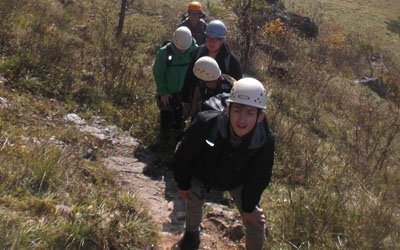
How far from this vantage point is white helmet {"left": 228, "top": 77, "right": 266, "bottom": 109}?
3.02 metres

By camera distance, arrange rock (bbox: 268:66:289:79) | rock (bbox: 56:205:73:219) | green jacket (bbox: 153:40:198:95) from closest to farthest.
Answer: rock (bbox: 56:205:73:219)
green jacket (bbox: 153:40:198:95)
rock (bbox: 268:66:289:79)

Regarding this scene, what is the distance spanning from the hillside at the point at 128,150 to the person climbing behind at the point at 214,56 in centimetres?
119

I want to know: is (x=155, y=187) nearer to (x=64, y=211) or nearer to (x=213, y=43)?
(x=213, y=43)

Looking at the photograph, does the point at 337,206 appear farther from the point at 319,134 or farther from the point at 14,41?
the point at 14,41

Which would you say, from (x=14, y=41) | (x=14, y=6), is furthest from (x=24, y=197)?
(x=14, y=6)

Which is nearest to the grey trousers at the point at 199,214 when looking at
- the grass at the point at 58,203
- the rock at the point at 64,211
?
the grass at the point at 58,203

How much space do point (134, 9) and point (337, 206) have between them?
39.7ft

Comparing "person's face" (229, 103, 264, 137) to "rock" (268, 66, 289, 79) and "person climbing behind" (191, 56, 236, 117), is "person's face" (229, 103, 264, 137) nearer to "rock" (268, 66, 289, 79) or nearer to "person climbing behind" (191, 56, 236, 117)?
"person climbing behind" (191, 56, 236, 117)

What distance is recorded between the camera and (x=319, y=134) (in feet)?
30.9

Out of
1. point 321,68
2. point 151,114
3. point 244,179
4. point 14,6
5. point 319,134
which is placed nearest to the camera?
point 244,179

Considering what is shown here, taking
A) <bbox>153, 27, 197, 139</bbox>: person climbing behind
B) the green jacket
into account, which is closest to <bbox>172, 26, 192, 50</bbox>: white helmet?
<bbox>153, 27, 197, 139</bbox>: person climbing behind

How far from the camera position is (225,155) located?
123 inches

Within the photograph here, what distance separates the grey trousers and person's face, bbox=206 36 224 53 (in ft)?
7.11

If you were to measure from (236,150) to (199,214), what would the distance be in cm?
90
